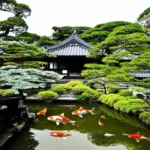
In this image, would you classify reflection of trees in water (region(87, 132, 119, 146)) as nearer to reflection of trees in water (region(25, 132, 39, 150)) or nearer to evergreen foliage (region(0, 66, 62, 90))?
reflection of trees in water (region(25, 132, 39, 150))

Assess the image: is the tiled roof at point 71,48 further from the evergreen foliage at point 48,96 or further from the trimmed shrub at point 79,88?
the evergreen foliage at point 48,96

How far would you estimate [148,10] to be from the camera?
27.6m

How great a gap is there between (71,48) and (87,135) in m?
13.7

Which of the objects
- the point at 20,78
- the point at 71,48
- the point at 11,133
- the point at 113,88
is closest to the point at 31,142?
the point at 11,133

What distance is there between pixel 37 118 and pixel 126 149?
4186mm

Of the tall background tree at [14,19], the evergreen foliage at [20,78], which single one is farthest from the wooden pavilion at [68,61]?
the evergreen foliage at [20,78]

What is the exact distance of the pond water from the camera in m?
6.14

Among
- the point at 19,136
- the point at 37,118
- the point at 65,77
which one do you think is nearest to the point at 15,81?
the point at 37,118

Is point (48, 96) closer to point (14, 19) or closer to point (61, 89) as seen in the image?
point (61, 89)

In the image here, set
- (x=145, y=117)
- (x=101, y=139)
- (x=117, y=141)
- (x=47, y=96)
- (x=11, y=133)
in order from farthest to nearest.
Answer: (x=47, y=96) < (x=145, y=117) < (x=101, y=139) < (x=117, y=141) < (x=11, y=133)

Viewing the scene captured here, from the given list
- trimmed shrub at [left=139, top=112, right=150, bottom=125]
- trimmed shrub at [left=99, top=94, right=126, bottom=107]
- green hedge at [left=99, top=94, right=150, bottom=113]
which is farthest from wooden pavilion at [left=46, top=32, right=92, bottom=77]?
trimmed shrub at [left=139, top=112, right=150, bottom=125]

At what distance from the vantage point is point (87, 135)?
7.13 metres

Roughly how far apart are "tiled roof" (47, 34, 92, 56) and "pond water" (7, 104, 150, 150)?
389 inches

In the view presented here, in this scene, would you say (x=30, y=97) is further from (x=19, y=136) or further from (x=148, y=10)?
(x=148, y=10)
